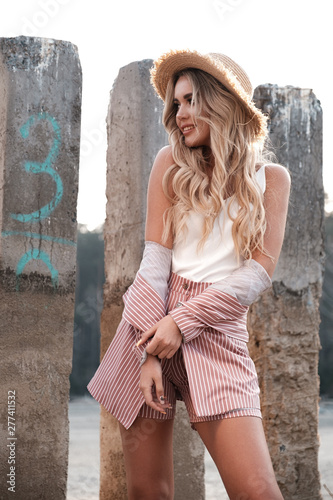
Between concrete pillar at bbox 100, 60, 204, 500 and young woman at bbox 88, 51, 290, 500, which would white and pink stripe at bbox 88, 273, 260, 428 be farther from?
concrete pillar at bbox 100, 60, 204, 500

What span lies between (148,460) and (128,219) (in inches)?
74.2

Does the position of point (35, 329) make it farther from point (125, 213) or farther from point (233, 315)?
point (233, 315)

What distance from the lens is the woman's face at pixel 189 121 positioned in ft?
8.25

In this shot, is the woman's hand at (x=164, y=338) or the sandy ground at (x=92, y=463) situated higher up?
the woman's hand at (x=164, y=338)

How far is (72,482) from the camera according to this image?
17.7 ft

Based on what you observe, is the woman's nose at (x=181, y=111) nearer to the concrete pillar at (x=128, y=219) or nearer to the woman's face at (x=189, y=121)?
the woman's face at (x=189, y=121)

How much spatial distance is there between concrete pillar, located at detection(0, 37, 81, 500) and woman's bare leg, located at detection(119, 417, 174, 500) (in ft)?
4.11

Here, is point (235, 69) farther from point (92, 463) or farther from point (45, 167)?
point (92, 463)

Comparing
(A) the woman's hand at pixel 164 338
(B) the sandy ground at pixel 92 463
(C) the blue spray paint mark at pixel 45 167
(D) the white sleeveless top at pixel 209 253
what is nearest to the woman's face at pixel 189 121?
(D) the white sleeveless top at pixel 209 253

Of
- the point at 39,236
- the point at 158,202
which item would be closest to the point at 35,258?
the point at 39,236

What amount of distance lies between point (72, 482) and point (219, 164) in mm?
3745

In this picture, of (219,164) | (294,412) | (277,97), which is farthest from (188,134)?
(294,412)

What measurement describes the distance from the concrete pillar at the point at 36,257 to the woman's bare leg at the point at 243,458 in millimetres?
1494

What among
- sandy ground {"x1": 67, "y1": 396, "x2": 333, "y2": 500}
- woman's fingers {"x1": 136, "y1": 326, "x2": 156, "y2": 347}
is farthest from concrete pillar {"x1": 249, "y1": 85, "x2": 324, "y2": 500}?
woman's fingers {"x1": 136, "y1": 326, "x2": 156, "y2": 347}
